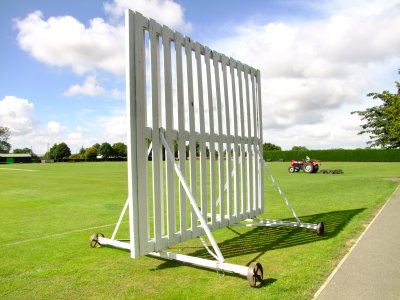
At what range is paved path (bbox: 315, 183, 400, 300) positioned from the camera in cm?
374

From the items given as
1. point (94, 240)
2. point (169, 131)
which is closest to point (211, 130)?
point (169, 131)

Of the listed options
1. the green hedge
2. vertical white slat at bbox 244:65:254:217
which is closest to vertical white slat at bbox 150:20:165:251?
vertical white slat at bbox 244:65:254:217

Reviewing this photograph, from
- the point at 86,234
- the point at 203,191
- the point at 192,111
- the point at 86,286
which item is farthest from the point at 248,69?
the point at 86,286

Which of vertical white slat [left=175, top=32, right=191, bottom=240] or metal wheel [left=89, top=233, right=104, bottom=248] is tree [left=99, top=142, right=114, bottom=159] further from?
vertical white slat [left=175, top=32, right=191, bottom=240]

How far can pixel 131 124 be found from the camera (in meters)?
4.49

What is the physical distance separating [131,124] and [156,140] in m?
0.47

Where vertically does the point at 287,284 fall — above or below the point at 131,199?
below

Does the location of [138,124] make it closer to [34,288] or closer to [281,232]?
[34,288]

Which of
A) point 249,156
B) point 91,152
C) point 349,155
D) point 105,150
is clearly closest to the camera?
point 249,156

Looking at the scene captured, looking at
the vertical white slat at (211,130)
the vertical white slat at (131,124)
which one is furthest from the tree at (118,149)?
the vertical white slat at (131,124)

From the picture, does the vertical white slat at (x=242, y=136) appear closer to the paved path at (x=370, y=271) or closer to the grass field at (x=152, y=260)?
the grass field at (x=152, y=260)

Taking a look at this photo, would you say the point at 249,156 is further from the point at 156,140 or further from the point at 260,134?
the point at 156,140

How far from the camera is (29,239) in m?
6.39

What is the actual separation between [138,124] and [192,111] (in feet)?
3.75
